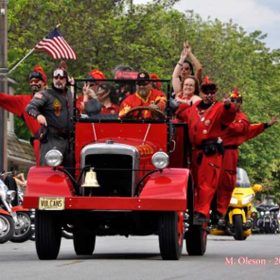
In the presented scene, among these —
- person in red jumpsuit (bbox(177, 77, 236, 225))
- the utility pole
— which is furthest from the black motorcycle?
person in red jumpsuit (bbox(177, 77, 236, 225))

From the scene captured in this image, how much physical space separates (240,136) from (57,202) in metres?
4.02

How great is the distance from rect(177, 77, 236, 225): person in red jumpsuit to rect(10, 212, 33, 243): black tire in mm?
9553

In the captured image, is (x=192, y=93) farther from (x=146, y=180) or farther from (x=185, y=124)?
(x=146, y=180)

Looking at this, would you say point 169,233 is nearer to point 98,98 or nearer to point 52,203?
point 52,203

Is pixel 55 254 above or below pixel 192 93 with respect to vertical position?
below

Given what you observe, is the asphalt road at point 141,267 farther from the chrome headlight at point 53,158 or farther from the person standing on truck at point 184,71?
the person standing on truck at point 184,71

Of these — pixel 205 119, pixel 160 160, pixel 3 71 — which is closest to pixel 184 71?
pixel 205 119

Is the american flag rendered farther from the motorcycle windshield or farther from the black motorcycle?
the black motorcycle

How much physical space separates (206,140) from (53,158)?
8.39 ft

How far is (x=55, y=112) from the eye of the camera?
18.8 meters

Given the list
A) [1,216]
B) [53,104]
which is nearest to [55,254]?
[53,104]

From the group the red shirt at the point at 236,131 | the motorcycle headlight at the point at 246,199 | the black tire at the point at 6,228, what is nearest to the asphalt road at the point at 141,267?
the red shirt at the point at 236,131

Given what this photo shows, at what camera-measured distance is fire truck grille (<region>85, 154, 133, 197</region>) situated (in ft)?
57.9

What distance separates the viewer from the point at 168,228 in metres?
17.2
